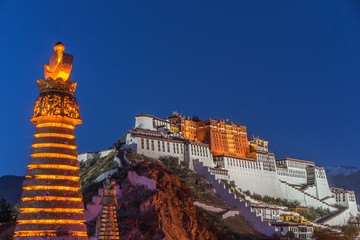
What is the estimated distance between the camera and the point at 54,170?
10.7 m

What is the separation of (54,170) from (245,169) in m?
62.1

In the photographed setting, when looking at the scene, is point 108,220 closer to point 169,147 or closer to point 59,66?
point 59,66

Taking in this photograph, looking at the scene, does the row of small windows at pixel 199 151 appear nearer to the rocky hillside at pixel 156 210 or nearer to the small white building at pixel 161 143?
the small white building at pixel 161 143

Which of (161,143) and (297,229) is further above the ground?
(161,143)

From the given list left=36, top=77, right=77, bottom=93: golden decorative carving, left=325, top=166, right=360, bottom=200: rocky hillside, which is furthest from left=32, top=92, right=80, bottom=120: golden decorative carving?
left=325, top=166, right=360, bottom=200: rocky hillside

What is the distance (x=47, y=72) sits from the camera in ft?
38.0

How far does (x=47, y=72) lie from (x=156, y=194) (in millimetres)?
22316

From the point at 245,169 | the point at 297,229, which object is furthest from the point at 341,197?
the point at 297,229

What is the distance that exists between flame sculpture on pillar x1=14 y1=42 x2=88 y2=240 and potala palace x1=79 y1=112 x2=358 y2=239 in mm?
Answer: 44102

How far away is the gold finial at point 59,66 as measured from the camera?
11.5m

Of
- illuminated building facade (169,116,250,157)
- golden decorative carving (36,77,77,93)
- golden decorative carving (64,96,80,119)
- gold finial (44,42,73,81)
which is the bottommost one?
golden decorative carving (64,96,80,119)

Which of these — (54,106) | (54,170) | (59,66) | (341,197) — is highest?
(341,197)

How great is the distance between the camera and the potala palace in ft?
184

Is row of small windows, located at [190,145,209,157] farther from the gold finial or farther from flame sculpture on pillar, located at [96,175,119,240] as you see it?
the gold finial
